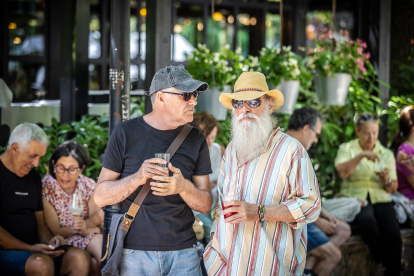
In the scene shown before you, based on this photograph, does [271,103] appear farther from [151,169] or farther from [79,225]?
[79,225]

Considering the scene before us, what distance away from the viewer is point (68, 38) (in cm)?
529

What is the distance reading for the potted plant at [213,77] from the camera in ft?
15.9

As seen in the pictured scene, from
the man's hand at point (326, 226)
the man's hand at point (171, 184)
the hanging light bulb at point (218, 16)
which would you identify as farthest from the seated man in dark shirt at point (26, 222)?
the hanging light bulb at point (218, 16)

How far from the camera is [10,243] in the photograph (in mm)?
3531

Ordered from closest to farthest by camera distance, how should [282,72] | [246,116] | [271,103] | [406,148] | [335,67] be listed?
1. [246,116]
2. [271,103]
3. [282,72]
4. [406,148]
5. [335,67]

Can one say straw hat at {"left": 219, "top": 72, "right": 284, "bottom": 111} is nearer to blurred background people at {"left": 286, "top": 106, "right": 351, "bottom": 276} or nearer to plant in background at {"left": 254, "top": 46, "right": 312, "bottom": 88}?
blurred background people at {"left": 286, "top": 106, "right": 351, "bottom": 276}

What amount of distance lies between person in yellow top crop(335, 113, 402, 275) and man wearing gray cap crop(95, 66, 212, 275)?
277 centimetres

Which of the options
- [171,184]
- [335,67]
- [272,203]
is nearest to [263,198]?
[272,203]

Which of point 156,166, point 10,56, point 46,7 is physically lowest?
point 156,166

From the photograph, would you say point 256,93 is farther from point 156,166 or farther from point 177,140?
point 156,166

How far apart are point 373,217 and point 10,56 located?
5848 mm

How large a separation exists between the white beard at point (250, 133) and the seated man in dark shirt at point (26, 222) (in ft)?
5.04

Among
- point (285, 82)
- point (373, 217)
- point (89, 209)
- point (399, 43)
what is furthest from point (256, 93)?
point (399, 43)

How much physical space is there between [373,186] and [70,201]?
303cm
